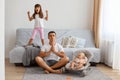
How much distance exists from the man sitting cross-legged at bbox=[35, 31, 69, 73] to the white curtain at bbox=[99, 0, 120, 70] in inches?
41.1

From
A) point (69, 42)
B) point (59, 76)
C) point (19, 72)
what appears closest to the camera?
point (59, 76)

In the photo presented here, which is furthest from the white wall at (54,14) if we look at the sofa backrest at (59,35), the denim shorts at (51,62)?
the denim shorts at (51,62)

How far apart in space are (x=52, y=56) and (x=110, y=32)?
145cm

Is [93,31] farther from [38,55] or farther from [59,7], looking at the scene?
[38,55]

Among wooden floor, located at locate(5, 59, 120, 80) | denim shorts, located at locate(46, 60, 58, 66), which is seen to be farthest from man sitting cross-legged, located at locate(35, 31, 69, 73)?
wooden floor, located at locate(5, 59, 120, 80)

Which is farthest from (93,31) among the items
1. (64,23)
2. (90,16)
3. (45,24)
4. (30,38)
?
(30,38)

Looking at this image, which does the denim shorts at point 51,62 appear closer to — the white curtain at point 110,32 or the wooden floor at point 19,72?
the wooden floor at point 19,72

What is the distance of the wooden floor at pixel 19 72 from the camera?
385 centimetres

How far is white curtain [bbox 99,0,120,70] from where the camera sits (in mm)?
4461

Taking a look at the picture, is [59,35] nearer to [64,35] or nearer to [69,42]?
[64,35]

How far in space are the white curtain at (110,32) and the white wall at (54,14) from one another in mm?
612

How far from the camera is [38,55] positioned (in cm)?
443

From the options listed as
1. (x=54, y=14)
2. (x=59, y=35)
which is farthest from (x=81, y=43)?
(x=54, y=14)

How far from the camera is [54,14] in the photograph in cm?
553
